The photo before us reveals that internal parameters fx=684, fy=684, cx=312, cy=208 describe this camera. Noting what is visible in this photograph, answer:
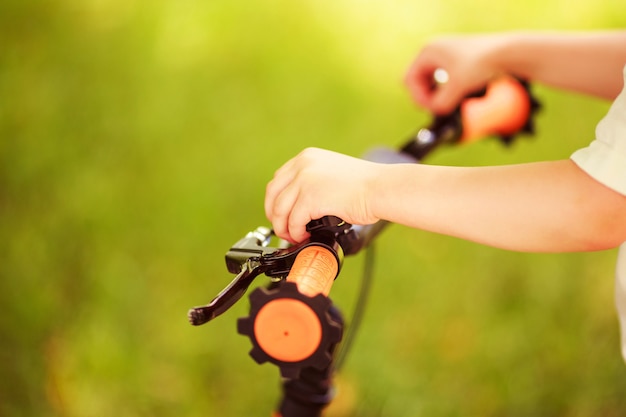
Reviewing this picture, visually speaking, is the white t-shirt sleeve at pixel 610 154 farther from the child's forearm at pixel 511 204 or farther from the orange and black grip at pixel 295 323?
the orange and black grip at pixel 295 323

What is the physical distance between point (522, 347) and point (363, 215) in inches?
35.8

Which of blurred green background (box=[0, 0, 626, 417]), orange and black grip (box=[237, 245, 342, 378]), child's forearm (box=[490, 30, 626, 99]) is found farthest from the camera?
blurred green background (box=[0, 0, 626, 417])

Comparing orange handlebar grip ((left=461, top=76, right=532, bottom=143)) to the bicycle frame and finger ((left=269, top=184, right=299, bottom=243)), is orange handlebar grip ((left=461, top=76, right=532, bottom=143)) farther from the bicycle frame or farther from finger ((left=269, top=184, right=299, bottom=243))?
finger ((left=269, top=184, right=299, bottom=243))

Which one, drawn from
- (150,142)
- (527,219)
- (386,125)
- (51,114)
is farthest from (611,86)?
(51,114)

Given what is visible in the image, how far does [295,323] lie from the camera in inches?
18.3

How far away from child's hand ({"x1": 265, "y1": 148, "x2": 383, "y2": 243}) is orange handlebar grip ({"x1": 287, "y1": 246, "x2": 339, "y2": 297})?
0.12 ft

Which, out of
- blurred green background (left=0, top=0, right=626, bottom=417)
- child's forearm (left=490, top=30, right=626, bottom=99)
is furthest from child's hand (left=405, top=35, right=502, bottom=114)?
blurred green background (left=0, top=0, right=626, bottom=417)

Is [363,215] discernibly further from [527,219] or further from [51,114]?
[51,114]

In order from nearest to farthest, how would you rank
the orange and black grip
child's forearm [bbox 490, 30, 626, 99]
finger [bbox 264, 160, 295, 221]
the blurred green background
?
the orange and black grip
finger [bbox 264, 160, 295, 221]
child's forearm [bbox 490, 30, 626, 99]
the blurred green background

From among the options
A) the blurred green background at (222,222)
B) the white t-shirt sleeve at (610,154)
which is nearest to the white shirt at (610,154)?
the white t-shirt sleeve at (610,154)

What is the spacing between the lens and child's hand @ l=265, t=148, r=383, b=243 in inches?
21.0

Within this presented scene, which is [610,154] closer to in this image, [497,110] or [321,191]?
[321,191]

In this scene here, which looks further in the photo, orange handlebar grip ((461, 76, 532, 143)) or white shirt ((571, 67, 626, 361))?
orange handlebar grip ((461, 76, 532, 143))

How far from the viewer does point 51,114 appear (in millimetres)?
1506
